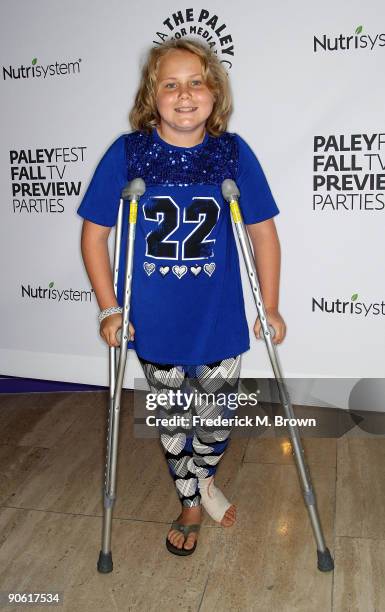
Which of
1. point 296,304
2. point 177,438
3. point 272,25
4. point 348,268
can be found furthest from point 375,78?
point 177,438

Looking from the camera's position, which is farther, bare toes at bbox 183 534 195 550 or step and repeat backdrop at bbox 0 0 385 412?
step and repeat backdrop at bbox 0 0 385 412

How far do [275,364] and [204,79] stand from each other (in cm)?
100

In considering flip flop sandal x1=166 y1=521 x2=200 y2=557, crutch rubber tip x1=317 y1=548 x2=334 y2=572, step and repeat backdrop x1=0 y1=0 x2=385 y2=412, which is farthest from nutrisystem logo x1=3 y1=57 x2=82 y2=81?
crutch rubber tip x1=317 y1=548 x2=334 y2=572

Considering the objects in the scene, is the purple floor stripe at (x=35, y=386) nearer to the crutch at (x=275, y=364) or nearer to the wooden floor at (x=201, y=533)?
the wooden floor at (x=201, y=533)

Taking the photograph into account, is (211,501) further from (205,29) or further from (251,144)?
(205,29)

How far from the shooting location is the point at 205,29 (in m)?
3.57

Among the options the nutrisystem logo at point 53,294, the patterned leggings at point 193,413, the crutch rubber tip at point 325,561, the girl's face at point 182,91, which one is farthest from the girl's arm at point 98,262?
the nutrisystem logo at point 53,294

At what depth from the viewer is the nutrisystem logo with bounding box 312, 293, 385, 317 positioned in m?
3.60

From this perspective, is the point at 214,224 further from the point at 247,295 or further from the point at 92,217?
the point at 247,295

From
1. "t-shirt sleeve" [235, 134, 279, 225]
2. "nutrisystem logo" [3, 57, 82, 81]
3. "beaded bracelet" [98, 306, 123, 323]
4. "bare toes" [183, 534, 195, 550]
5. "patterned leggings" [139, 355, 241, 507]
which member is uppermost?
"nutrisystem logo" [3, 57, 82, 81]

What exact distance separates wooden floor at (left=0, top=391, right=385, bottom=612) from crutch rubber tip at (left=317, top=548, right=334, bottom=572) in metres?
0.03

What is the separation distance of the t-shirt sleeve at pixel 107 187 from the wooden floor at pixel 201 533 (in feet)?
4.25

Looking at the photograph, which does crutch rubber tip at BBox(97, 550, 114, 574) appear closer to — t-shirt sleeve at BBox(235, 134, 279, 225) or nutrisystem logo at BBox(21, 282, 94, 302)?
t-shirt sleeve at BBox(235, 134, 279, 225)

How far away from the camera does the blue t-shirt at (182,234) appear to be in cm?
219
